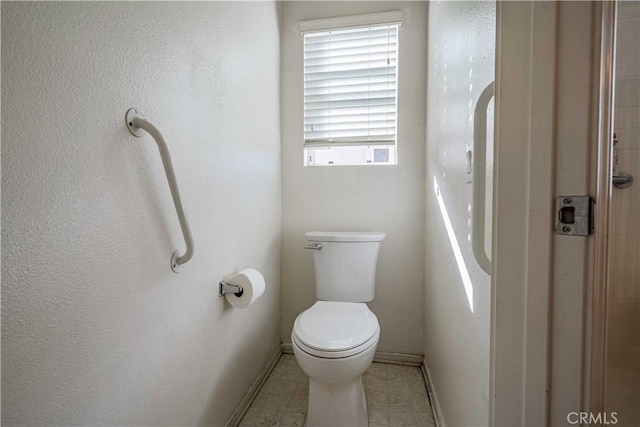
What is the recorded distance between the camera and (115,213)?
681 millimetres

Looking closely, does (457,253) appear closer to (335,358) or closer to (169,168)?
(335,358)

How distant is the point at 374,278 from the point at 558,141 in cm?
130

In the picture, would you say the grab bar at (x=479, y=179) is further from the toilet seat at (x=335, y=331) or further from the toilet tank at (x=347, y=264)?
the toilet tank at (x=347, y=264)

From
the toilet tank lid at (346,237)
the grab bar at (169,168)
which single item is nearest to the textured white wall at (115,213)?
the grab bar at (169,168)

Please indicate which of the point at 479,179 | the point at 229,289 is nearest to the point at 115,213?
the point at 229,289

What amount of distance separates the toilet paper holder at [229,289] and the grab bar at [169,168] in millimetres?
261

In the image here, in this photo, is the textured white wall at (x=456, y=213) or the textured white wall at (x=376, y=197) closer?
the textured white wall at (x=456, y=213)

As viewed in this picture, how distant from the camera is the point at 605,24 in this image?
42cm

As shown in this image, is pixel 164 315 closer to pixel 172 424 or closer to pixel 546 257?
pixel 172 424

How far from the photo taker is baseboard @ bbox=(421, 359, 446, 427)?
4.01ft

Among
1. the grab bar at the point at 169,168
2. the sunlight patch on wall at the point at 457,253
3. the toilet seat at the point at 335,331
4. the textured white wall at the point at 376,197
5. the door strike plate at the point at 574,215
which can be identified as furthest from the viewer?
the textured white wall at the point at 376,197

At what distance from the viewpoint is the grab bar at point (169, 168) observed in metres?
0.73

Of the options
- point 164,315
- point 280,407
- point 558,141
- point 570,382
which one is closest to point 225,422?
point 280,407

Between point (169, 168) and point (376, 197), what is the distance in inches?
48.8
